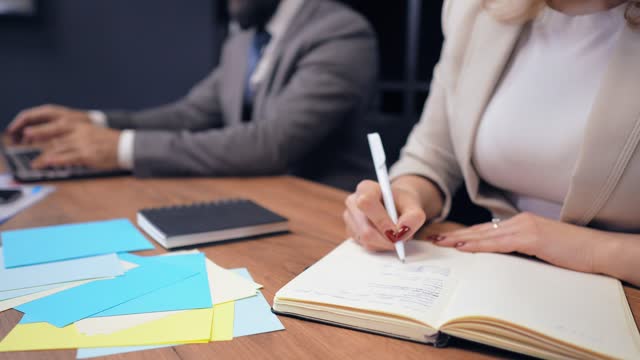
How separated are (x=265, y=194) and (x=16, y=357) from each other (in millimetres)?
639

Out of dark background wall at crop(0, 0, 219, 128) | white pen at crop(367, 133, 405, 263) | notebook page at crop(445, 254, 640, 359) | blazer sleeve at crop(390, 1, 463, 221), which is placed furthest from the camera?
dark background wall at crop(0, 0, 219, 128)

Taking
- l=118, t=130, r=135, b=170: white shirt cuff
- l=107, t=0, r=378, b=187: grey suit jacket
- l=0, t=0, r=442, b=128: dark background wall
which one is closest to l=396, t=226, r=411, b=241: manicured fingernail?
l=107, t=0, r=378, b=187: grey suit jacket

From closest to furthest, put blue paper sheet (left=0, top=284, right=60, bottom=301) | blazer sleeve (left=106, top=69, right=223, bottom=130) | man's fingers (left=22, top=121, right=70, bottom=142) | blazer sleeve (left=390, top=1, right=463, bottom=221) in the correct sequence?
blue paper sheet (left=0, top=284, right=60, bottom=301), blazer sleeve (left=390, top=1, right=463, bottom=221), man's fingers (left=22, top=121, right=70, bottom=142), blazer sleeve (left=106, top=69, right=223, bottom=130)

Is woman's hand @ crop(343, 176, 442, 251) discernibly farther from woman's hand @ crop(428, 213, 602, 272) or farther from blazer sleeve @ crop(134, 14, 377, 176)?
blazer sleeve @ crop(134, 14, 377, 176)

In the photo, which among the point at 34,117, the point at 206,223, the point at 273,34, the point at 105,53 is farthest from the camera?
the point at 105,53

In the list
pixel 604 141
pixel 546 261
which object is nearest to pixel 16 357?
pixel 546 261

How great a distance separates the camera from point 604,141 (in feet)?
2.13

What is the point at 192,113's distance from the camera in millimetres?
1854

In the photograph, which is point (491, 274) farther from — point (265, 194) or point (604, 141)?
point (265, 194)

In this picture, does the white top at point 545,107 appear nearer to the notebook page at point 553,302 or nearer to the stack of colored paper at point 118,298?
the notebook page at point 553,302

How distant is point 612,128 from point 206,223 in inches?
21.8

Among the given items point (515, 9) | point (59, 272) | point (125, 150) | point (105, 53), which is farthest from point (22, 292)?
point (105, 53)

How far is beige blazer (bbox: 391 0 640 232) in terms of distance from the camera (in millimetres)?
643

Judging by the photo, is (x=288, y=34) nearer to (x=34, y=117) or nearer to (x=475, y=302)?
(x=34, y=117)
